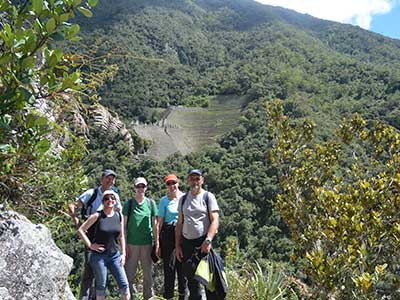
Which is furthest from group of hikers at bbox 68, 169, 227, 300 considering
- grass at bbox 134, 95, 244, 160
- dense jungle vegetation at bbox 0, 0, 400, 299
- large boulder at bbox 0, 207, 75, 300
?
grass at bbox 134, 95, 244, 160

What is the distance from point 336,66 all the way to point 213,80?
2584 cm

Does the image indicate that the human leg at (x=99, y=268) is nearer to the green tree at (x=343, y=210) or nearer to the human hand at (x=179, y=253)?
the human hand at (x=179, y=253)

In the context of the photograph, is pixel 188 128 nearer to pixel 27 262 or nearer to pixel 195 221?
pixel 195 221

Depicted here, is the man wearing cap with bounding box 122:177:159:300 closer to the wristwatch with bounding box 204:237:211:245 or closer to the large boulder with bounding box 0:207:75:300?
the wristwatch with bounding box 204:237:211:245

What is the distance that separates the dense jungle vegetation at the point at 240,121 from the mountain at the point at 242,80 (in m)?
0.26

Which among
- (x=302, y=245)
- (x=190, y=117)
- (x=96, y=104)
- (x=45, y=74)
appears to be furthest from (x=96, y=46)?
(x=190, y=117)

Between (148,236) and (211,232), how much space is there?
1.09 metres

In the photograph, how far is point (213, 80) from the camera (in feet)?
300

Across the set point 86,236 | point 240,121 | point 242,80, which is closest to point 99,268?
point 86,236

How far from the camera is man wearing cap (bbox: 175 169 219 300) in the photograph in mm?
3412

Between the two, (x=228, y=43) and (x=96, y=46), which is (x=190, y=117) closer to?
(x=228, y=43)

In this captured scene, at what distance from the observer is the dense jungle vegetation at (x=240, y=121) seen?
1654 mm

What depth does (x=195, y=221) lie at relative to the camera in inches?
134

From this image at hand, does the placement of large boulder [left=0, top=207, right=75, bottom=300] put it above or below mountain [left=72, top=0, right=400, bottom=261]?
above
